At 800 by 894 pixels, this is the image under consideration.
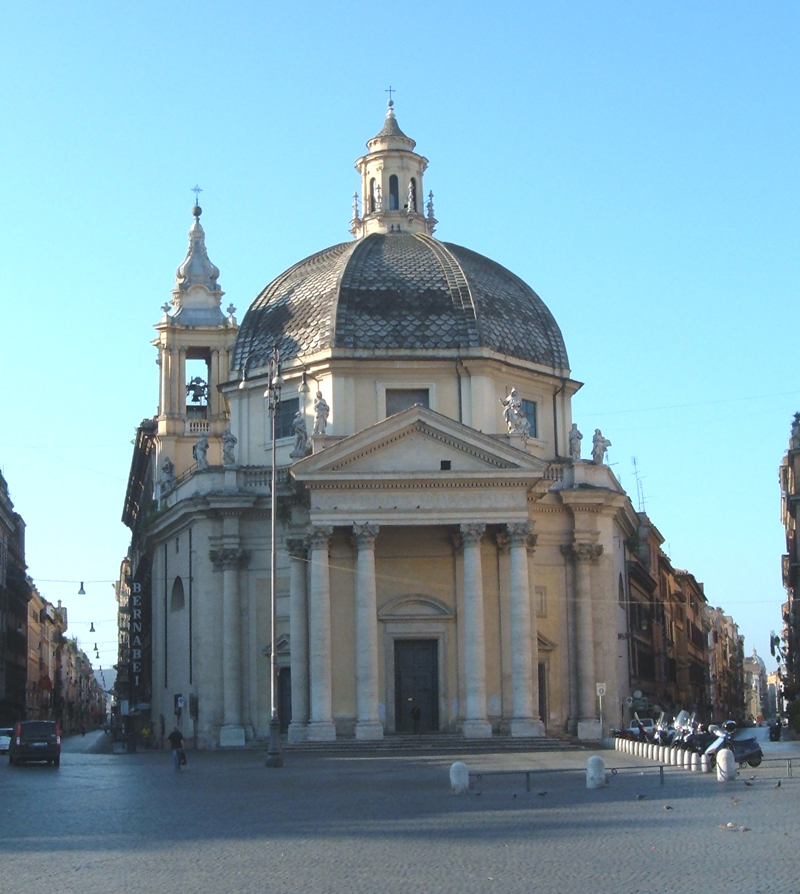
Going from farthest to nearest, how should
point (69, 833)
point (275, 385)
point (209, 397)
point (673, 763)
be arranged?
point (209, 397), point (275, 385), point (673, 763), point (69, 833)

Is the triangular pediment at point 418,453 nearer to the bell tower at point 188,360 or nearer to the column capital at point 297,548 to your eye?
the column capital at point 297,548

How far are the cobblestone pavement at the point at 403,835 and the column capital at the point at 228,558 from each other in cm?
2109

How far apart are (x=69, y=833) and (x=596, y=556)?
120 ft

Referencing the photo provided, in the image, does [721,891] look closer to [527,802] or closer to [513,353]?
[527,802]

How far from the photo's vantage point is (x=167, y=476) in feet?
220

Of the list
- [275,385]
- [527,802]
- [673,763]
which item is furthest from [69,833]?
[275,385]

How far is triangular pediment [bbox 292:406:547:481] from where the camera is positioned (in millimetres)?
52281

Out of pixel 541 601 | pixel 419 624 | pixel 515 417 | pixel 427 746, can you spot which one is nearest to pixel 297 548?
pixel 419 624

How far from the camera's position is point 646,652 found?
7656cm

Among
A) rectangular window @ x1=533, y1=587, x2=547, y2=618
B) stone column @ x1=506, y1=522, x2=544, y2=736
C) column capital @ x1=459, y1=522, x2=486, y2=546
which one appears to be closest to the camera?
stone column @ x1=506, y1=522, x2=544, y2=736

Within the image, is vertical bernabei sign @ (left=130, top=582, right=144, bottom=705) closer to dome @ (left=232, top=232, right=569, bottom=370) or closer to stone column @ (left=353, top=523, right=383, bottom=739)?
dome @ (left=232, top=232, right=569, bottom=370)

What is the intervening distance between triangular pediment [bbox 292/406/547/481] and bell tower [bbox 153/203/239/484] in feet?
61.0

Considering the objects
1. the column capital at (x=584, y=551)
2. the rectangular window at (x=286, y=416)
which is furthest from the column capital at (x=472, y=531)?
the rectangular window at (x=286, y=416)

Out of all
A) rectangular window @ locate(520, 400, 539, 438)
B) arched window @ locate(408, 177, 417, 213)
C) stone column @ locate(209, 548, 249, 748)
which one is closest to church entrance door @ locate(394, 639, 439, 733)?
stone column @ locate(209, 548, 249, 748)
